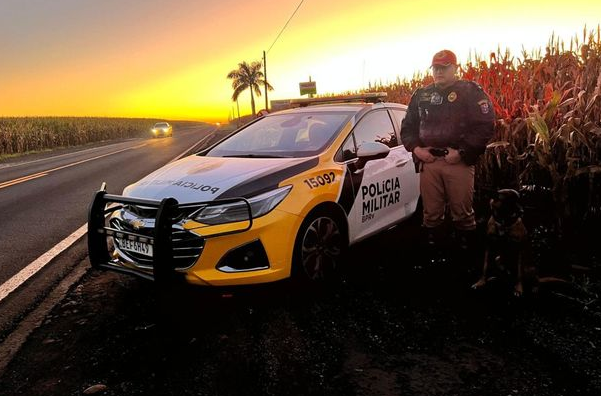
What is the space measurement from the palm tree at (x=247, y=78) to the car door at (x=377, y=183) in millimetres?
65602

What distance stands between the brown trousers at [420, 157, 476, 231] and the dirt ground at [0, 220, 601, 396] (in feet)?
2.52

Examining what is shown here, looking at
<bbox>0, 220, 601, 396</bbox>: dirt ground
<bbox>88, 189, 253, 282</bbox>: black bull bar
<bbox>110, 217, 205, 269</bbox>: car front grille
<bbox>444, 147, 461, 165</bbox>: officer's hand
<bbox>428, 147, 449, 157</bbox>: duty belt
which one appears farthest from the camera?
<bbox>428, 147, 449, 157</bbox>: duty belt

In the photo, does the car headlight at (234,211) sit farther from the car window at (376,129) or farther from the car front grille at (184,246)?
the car window at (376,129)

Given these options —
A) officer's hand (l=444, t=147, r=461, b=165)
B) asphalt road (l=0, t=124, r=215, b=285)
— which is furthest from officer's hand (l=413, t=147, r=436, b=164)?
asphalt road (l=0, t=124, r=215, b=285)

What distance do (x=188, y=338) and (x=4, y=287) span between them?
2.05 metres

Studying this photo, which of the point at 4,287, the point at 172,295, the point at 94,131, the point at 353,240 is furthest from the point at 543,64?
the point at 94,131

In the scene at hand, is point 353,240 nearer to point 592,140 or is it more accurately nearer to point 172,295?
point 172,295

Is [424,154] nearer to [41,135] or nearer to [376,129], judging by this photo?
[376,129]

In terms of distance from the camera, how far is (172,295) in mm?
3713

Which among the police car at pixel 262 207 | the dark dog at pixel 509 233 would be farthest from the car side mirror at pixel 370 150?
the dark dog at pixel 509 233

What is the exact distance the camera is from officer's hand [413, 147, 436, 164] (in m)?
4.41

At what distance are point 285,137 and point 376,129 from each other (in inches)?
37.9

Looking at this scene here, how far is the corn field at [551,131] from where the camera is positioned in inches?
175

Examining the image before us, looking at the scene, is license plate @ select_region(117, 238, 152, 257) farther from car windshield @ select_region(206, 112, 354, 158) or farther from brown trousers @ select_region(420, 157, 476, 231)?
brown trousers @ select_region(420, 157, 476, 231)
